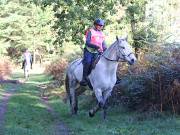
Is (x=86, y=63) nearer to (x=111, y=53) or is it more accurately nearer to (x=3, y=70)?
(x=111, y=53)

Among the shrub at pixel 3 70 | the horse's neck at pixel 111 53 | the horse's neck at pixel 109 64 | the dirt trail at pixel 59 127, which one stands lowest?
the shrub at pixel 3 70

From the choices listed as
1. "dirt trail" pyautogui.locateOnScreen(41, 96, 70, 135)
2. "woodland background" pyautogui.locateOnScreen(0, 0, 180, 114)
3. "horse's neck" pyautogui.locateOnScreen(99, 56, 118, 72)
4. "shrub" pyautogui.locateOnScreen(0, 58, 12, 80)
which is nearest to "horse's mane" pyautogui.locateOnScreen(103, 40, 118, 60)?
"horse's neck" pyautogui.locateOnScreen(99, 56, 118, 72)

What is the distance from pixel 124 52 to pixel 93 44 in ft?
3.67

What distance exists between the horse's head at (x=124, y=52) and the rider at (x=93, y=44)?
0.79 metres

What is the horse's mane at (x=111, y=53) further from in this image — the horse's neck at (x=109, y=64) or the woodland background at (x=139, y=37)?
the woodland background at (x=139, y=37)

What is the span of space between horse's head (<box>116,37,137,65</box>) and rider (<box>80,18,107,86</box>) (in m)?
0.79

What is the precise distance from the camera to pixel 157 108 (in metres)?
14.2

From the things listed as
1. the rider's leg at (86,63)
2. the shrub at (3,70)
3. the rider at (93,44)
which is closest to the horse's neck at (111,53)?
the rider at (93,44)

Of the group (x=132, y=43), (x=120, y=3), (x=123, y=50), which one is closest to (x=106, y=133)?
(x=123, y=50)

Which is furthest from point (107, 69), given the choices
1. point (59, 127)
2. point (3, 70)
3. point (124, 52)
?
point (3, 70)

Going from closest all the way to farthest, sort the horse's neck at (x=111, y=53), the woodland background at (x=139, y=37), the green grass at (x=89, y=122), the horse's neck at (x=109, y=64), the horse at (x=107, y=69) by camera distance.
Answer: the green grass at (x=89, y=122)
the horse at (x=107, y=69)
the horse's neck at (x=111, y=53)
the horse's neck at (x=109, y=64)
the woodland background at (x=139, y=37)

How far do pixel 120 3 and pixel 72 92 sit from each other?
305 inches

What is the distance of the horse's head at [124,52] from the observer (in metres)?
13.3

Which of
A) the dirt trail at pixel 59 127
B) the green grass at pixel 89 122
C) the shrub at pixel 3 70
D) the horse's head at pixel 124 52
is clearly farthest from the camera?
the shrub at pixel 3 70
